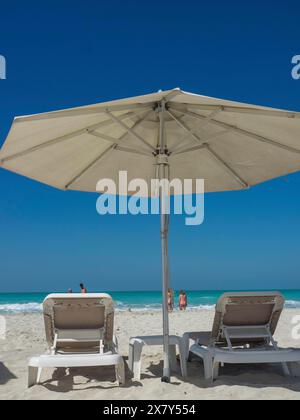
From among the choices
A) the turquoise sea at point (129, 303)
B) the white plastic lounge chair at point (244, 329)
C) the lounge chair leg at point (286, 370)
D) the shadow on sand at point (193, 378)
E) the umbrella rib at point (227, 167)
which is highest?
the umbrella rib at point (227, 167)

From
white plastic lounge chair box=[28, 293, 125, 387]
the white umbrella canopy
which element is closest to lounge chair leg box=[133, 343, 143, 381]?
white plastic lounge chair box=[28, 293, 125, 387]

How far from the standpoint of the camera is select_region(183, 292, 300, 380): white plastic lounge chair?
4.04m

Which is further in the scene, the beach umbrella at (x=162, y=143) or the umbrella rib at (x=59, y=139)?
the umbrella rib at (x=59, y=139)

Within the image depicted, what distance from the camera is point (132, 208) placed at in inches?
251

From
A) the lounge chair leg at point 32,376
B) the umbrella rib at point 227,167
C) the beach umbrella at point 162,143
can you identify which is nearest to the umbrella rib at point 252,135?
the beach umbrella at point 162,143

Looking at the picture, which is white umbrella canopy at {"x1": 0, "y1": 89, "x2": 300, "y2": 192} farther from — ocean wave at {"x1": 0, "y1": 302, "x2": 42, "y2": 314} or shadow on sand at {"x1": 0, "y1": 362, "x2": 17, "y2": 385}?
ocean wave at {"x1": 0, "y1": 302, "x2": 42, "y2": 314}

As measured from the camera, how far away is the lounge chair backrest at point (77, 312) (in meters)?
4.10

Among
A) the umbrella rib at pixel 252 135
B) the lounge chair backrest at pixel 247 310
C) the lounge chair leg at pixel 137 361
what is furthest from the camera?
the umbrella rib at pixel 252 135

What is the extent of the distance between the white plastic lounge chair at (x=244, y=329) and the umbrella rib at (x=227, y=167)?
2001 millimetres

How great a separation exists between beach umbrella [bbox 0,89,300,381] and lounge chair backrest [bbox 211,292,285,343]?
23.4 inches

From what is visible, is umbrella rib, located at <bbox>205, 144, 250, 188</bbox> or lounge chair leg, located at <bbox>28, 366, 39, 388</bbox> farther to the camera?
umbrella rib, located at <bbox>205, 144, 250, 188</bbox>

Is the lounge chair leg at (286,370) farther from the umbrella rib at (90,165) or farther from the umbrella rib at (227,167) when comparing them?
the umbrella rib at (90,165)
